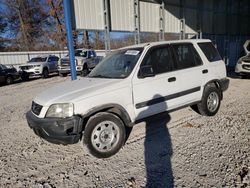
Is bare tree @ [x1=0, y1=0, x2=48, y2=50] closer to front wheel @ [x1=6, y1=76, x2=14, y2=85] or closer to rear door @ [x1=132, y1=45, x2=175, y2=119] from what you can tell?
front wheel @ [x1=6, y1=76, x2=14, y2=85]

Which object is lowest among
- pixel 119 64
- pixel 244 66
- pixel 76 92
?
pixel 244 66

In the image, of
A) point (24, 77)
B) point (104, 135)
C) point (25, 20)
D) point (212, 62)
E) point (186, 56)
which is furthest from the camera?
point (25, 20)

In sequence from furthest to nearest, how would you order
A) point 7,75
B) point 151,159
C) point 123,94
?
point 7,75, point 123,94, point 151,159

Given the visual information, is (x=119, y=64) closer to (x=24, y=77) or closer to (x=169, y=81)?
(x=169, y=81)

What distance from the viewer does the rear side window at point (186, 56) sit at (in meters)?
5.01

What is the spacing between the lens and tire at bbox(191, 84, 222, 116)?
18.2 ft

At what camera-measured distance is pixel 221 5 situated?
746 inches

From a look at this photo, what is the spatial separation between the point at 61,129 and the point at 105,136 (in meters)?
0.77

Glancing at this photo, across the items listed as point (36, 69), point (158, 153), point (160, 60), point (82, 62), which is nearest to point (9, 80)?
point (36, 69)

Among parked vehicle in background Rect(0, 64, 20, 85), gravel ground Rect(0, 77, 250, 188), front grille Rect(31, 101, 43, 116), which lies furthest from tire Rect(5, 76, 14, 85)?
front grille Rect(31, 101, 43, 116)

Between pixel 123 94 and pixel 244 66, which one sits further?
pixel 244 66

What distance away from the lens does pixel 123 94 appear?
4109 millimetres

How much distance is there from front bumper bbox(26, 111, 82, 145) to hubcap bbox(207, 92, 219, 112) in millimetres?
3426

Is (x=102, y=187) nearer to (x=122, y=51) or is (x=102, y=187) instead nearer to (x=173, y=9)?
(x=122, y=51)
